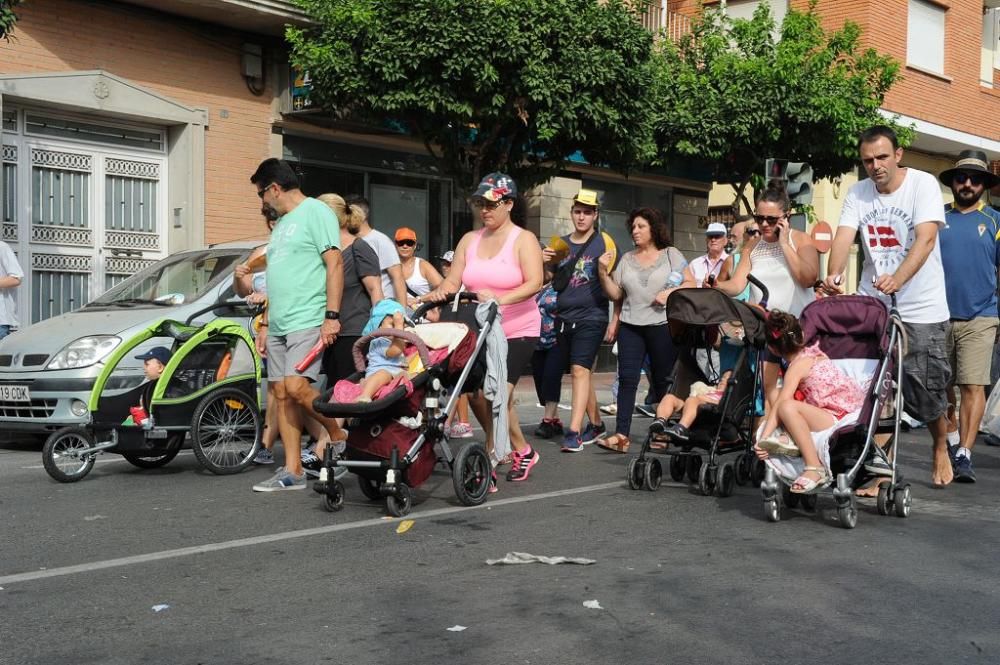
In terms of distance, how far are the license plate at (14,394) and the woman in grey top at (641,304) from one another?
4.41 metres

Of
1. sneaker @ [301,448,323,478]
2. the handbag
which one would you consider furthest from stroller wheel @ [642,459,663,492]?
the handbag

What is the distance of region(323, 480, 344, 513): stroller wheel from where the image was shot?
693 cm

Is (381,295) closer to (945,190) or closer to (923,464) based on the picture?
(923,464)

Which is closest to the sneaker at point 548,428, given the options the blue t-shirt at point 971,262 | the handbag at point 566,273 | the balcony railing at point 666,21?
the handbag at point 566,273

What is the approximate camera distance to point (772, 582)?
532 centimetres

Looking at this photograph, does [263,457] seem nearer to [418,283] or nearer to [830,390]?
[418,283]

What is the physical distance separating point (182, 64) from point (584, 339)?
361 inches

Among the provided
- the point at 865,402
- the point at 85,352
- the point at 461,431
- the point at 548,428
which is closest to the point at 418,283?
the point at 461,431

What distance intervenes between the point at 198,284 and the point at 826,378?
579cm

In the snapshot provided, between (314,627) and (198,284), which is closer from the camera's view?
(314,627)

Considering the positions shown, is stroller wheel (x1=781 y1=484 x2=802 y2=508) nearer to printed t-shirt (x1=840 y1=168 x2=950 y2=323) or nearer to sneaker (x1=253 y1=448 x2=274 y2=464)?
printed t-shirt (x1=840 y1=168 x2=950 y2=323)

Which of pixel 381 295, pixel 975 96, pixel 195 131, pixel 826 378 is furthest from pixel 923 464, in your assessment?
pixel 975 96

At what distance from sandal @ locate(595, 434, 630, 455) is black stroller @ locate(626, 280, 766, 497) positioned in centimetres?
170

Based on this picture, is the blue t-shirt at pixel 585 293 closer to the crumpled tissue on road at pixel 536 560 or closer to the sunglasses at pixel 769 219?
the sunglasses at pixel 769 219
